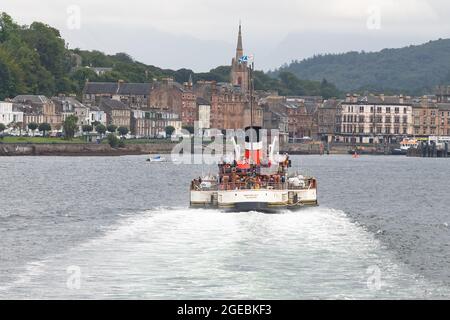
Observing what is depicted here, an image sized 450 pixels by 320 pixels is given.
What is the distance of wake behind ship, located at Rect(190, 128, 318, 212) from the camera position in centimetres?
6725

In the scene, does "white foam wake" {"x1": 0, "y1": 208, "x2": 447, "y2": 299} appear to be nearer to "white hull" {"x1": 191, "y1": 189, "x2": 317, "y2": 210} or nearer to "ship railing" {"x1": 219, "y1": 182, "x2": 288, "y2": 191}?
"white hull" {"x1": 191, "y1": 189, "x2": 317, "y2": 210}

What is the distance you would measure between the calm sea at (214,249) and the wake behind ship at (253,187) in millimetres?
907

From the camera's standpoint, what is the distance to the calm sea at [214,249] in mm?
42812

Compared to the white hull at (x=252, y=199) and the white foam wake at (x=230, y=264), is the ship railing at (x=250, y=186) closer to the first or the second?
the white hull at (x=252, y=199)

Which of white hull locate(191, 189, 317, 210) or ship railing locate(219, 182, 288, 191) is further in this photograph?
ship railing locate(219, 182, 288, 191)

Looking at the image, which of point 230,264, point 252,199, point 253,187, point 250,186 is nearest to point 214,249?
point 230,264

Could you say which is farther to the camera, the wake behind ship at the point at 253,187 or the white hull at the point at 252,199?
the wake behind ship at the point at 253,187

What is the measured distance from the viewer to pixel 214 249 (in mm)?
52438

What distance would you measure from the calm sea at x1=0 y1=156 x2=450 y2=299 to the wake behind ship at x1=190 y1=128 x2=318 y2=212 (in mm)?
907

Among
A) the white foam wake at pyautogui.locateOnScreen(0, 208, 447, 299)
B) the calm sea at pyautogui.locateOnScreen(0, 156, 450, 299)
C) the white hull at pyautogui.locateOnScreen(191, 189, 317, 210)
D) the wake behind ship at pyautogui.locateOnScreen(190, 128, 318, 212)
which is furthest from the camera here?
the wake behind ship at pyautogui.locateOnScreen(190, 128, 318, 212)

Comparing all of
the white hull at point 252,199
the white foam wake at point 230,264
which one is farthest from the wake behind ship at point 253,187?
the white foam wake at point 230,264

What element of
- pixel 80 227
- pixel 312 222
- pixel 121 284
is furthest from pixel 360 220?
pixel 121 284

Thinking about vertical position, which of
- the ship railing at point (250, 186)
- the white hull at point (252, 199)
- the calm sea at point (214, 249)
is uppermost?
the ship railing at point (250, 186)

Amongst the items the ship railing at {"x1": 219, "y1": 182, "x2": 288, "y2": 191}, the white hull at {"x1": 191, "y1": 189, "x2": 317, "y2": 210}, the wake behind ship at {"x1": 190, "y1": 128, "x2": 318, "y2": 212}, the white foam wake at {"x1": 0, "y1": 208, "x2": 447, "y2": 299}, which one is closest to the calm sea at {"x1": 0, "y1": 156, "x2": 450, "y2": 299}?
the white foam wake at {"x1": 0, "y1": 208, "x2": 447, "y2": 299}
